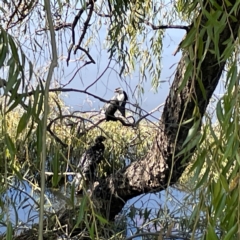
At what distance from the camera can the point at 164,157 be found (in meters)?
1.76

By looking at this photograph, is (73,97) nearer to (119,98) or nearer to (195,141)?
(119,98)

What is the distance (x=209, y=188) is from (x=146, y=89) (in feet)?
4.53

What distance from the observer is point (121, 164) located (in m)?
2.09

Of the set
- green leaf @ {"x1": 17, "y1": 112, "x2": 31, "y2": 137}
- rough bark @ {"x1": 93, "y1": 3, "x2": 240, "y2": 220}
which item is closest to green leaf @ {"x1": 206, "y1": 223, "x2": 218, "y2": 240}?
green leaf @ {"x1": 17, "y1": 112, "x2": 31, "y2": 137}

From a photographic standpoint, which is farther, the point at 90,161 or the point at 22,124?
the point at 90,161

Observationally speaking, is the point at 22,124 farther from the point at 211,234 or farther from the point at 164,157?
the point at 164,157

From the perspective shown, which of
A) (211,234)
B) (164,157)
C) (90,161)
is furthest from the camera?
(90,161)

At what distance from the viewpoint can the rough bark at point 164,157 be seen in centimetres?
153

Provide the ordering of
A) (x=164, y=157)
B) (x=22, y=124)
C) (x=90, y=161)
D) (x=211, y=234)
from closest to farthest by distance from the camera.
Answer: (x=211, y=234) → (x=22, y=124) → (x=164, y=157) → (x=90, y=161)

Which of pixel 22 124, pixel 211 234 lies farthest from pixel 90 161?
pixel 211 234

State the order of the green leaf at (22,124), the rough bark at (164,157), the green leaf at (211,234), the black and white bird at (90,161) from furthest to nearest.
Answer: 1. the black and white bird at (90,161)
2. the rough bark at (164,157)
3. the green leaf at (22,124)
4. the green leaf at (211,234)

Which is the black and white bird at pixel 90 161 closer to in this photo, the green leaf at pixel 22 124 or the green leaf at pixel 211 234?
the green leaf at pixel 22 124

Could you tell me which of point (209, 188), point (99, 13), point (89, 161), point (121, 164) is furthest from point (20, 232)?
point (209, 188)

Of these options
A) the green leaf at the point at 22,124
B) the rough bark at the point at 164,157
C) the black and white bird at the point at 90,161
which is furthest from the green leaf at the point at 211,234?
the black and white bird at the point at 90,161
